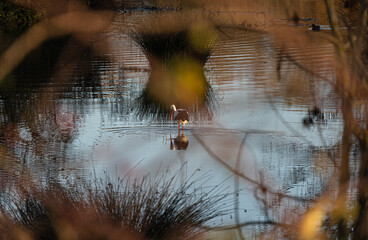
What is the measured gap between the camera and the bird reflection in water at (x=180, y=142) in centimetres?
557

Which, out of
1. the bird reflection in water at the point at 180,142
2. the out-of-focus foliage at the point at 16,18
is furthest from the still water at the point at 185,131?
the out-of-focus foliage at the point at 16,18

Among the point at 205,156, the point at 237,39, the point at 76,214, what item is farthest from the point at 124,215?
the point at 237,39

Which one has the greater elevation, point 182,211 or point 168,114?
point 168,114

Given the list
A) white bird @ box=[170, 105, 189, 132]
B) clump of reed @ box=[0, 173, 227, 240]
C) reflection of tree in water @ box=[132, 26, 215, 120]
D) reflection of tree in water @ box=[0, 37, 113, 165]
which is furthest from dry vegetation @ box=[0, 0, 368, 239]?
reflection of tree in water @ box=[132, 26, 215, 120]

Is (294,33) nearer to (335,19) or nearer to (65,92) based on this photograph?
(335,19)

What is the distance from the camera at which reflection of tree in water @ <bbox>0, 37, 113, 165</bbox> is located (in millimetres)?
5758

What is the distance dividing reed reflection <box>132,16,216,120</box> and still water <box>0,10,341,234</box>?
18cm

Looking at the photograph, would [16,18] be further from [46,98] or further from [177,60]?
[46,98]

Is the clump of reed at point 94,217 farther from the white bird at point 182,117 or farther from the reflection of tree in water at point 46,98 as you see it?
the white bird at point 182,117

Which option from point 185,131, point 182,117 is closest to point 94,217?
point 185,131

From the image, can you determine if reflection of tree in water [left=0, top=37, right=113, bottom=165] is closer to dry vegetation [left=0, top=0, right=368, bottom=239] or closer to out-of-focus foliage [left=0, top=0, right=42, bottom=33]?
dry vegetation [left=0, top=0, right=368, bottom=239]

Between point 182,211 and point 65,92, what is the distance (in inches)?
214

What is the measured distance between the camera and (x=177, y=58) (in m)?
9.73

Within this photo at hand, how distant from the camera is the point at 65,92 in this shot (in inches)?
330
